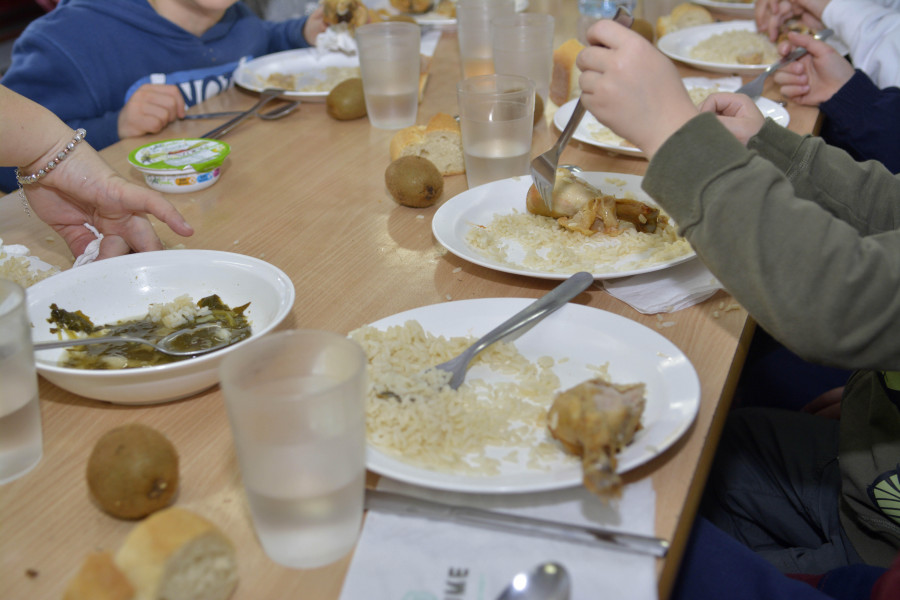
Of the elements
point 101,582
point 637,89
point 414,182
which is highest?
point 637,89

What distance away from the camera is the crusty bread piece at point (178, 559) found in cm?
56

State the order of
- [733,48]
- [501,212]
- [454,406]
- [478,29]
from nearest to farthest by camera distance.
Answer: [454,406]
[501,212]
[478,29]
[733,48]

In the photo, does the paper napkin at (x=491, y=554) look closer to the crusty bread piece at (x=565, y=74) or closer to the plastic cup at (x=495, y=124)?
the plastic cup at (x=495, y=124)

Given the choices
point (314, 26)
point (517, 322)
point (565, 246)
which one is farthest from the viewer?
point (314, 26)

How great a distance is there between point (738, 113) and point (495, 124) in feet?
1.41

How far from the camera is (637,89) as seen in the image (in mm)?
969

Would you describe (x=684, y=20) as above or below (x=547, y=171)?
below

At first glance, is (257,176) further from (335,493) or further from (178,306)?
(335,493)

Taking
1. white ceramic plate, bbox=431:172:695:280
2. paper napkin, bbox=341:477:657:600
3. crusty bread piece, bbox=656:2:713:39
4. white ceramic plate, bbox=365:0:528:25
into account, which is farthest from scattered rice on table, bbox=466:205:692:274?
white ceramic plate, bbox=365:0:528:25

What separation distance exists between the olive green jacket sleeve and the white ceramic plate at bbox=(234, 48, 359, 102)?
55.9 inches

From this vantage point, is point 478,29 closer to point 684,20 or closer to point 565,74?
point 565,74

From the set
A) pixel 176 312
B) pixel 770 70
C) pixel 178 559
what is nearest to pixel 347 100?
pixel 176 312

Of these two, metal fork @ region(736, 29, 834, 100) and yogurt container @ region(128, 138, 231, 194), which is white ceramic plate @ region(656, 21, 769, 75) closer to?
metal fork @ region(736, 29, 834, 100)

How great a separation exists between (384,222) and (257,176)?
0.37 metres
